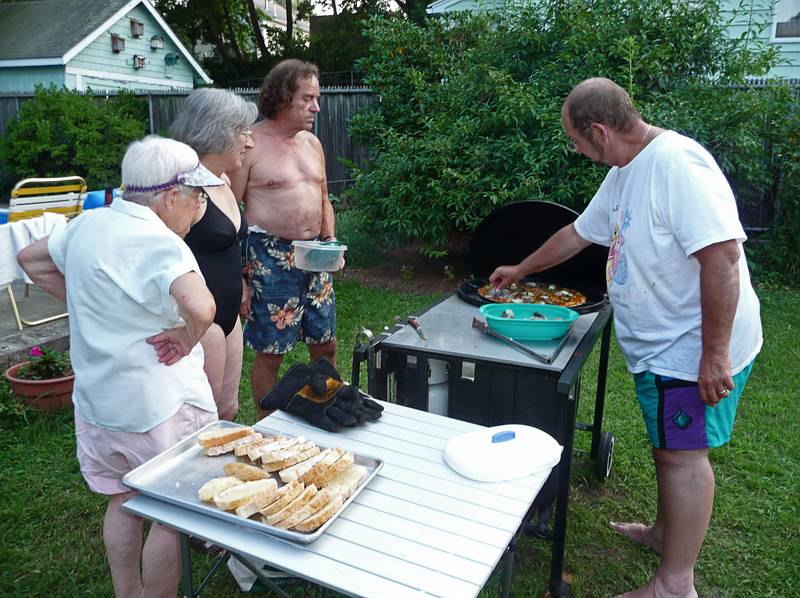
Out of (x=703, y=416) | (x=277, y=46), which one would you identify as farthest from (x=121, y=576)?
(x=277, y=46)

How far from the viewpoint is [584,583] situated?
8.57ft

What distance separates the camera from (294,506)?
1476mm

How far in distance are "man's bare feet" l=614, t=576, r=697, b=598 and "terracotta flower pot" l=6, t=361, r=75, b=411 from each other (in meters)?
3.16

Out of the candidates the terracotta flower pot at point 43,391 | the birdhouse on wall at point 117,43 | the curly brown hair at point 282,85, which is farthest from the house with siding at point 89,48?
the curly brown hair at point 282,85

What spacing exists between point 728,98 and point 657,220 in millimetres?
5354

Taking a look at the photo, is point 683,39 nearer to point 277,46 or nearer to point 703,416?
point 703,416

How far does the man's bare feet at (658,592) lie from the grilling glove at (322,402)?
1230 mm

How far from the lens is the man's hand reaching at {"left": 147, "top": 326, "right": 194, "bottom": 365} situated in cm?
177

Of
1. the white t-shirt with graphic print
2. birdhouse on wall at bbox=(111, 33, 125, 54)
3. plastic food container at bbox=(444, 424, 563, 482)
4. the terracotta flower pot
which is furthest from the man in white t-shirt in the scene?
birdhouse on wall at bbox=(111, 33, 125, 54)

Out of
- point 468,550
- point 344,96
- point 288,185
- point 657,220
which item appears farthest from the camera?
point 344,96

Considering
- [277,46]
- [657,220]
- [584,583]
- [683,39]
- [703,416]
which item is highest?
[277,46]

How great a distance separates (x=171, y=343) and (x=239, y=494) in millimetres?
500

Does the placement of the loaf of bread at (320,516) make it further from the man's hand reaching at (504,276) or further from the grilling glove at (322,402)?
the man's hand reaching at (504,276)

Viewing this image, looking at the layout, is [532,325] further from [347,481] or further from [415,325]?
[347,481]
